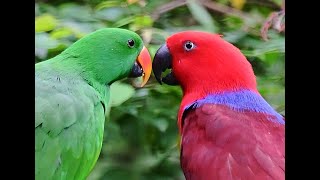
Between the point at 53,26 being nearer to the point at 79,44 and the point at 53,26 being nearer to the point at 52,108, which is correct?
the point at 79,44

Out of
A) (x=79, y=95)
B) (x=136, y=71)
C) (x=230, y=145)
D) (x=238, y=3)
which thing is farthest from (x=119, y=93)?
(x=238, y=3)

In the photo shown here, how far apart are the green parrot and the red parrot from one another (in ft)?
0.33

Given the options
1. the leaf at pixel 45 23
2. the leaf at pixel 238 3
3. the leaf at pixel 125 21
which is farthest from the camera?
the leaf at pixel 238 3

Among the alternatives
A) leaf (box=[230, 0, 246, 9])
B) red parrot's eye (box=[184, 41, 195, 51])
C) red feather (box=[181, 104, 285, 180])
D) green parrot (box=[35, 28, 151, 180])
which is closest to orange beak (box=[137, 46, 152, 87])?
green parrot (box=[35, 28, 151, 180])

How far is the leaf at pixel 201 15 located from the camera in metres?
2.05

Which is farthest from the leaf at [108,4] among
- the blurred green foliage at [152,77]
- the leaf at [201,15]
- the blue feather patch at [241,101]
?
the blue feather patch at [241,101]

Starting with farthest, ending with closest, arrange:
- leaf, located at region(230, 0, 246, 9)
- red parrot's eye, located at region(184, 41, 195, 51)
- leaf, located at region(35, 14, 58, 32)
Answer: leaf, located at region(230, 0, 246, 9), leaf, located at region(35, 14, 58, 32), red parrot's eye, located at region(184, 41, 195, 51)

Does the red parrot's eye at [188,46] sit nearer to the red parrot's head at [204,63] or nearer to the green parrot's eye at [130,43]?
the red parrot's head at [204,63]

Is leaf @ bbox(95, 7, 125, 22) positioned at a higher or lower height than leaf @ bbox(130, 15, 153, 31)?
lower

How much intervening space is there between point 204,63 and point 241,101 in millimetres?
161

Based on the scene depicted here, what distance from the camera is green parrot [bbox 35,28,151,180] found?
155cm

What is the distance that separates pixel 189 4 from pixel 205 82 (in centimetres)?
48

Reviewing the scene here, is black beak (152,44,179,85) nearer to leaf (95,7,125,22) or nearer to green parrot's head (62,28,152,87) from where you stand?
green parrot's head (62,28,152,87)

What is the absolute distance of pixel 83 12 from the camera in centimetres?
206
